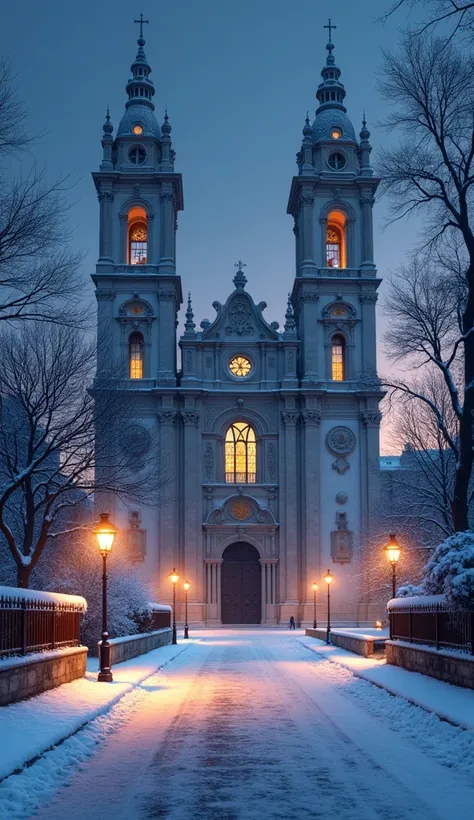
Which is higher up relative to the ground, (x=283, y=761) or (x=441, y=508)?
(x=441, y=508)

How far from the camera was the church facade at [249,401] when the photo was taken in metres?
59.2

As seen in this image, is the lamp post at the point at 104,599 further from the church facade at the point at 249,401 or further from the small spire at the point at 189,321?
the small spire at the point at 189,321

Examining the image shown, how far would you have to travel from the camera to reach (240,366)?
62.9 m

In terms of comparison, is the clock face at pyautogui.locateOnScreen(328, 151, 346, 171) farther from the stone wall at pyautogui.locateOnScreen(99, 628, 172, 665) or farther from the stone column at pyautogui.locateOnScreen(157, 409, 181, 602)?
the stone wall at pyautogui.locateOnScreen(99, 628, 172, 665)

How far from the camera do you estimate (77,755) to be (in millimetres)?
11406

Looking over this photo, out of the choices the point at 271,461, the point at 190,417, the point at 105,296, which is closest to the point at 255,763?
the point at 190,417

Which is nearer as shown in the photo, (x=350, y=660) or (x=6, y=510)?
(x=350, y=660)

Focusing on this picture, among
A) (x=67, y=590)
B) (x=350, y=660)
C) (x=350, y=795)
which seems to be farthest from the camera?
(x=67, y=590)

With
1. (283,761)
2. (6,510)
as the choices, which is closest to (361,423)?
(6,510)

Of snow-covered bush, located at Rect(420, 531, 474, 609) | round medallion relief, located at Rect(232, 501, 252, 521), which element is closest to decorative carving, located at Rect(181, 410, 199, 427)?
round medallion relief, located at Rect(232, 501, 252, 521)

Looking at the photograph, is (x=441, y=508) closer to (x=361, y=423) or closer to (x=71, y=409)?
(x=71, y=409)

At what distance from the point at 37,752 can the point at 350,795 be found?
3.50 metres

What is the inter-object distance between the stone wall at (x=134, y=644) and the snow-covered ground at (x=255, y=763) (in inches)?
299

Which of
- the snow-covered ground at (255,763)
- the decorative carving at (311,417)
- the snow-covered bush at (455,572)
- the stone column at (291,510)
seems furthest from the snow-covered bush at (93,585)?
the decorative carving at (311,417)
